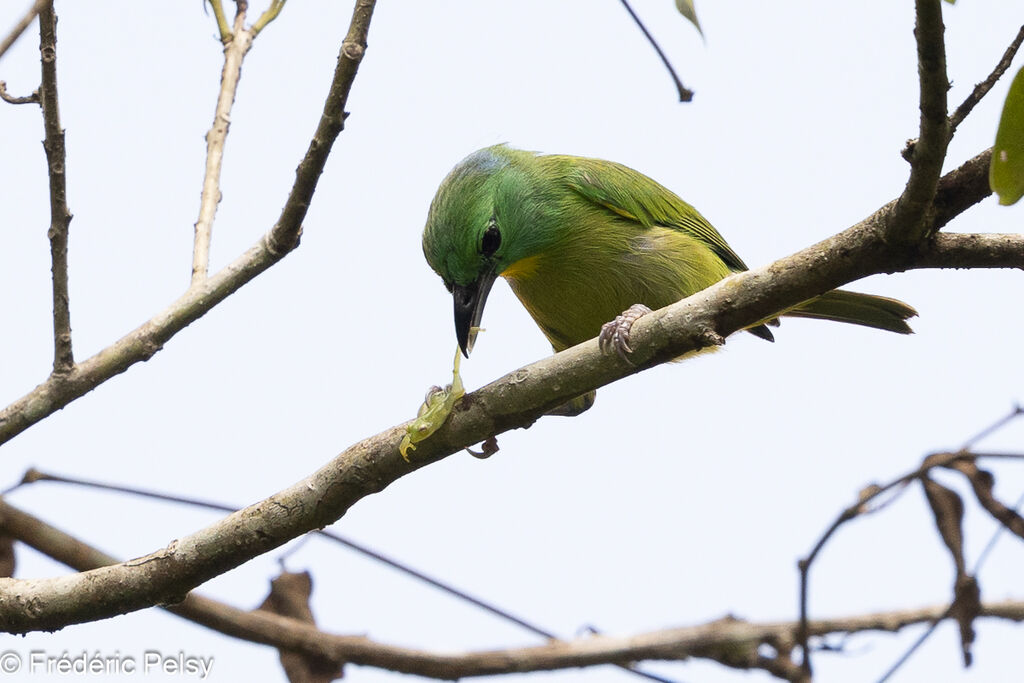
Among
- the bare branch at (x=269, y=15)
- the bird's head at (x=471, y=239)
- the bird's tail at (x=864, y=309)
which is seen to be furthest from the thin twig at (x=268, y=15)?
the bird's tail at (x=864, y=309)

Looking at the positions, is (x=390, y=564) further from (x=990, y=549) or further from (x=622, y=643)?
(x=990, y=549)

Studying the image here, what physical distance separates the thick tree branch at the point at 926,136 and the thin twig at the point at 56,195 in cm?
205

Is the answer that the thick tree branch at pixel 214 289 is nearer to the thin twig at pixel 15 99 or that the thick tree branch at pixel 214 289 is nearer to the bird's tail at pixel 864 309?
the thin twig at pixel 15 99

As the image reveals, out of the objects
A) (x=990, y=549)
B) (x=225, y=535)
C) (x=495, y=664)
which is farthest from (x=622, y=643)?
(x=225, y=535)

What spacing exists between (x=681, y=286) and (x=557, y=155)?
110cm

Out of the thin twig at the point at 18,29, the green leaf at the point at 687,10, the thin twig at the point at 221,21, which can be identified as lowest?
the thin twig at the point at 18,29

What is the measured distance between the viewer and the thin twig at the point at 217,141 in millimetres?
3707

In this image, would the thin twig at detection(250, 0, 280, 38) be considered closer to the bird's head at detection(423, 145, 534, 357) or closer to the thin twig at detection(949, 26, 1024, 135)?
the bird's head at detection(423, 145, 534, 357)

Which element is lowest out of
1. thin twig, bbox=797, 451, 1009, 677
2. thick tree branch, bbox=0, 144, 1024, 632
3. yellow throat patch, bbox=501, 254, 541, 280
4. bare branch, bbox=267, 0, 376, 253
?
thin twig, bbox=797, 451, 1009, 677

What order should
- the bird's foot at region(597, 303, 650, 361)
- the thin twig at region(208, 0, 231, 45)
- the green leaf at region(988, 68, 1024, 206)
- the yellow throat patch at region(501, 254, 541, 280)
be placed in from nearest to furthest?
the green leaf at region(988, 68, 1024, 206) → the bird's foot at region(597, 303, 650, 361) → the thin twig at region(208, 0, 231, 45) → the yellow throat patch at region(501, 254, 541, 280)

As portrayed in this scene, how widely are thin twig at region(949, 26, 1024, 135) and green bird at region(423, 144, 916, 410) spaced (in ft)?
7.53

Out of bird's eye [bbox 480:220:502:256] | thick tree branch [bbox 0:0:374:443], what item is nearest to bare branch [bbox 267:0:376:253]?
thick tree branch [bbox 0:0:374:443]

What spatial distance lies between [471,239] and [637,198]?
3.06 ft

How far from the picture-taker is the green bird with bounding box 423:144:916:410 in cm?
436
